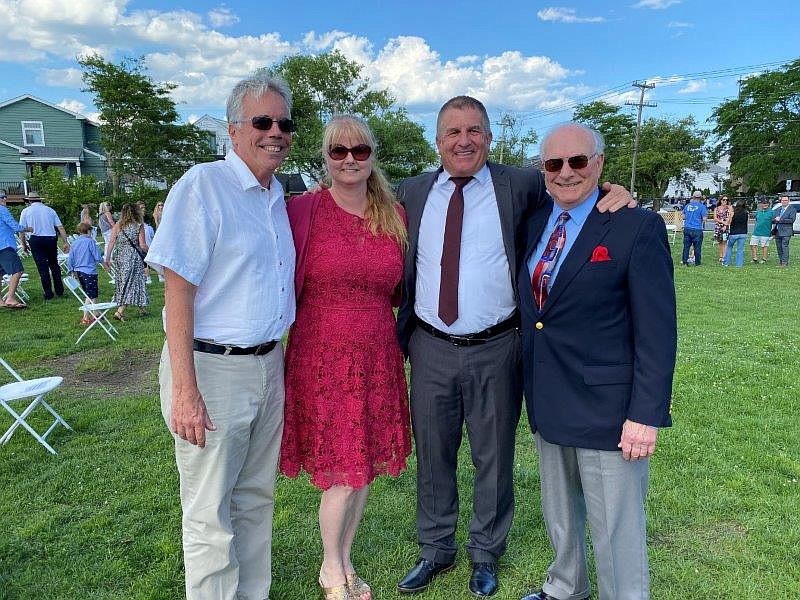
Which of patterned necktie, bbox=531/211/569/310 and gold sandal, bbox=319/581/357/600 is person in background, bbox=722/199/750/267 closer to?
patterned necktie, bbox=531/211/569/310

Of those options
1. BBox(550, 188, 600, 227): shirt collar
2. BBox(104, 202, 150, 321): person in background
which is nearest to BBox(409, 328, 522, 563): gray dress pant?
BBox(550, 188, 600, 227): shirt collar

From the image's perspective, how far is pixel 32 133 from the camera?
118ft

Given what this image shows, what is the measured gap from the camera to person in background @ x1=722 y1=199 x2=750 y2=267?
14.1m

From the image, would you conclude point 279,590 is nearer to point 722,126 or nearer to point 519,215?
point 519,215

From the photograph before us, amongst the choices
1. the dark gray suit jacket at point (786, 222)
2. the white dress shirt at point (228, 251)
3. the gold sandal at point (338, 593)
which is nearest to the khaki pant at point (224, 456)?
the white dress shirt at point (228, 251)

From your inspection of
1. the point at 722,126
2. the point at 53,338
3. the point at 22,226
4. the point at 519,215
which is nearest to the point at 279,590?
the point at 519,215

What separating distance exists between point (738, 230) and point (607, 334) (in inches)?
591

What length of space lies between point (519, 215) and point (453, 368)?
30.4 inches

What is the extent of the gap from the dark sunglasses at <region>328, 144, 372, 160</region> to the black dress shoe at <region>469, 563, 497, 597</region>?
2.11m

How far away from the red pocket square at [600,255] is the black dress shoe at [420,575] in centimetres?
182

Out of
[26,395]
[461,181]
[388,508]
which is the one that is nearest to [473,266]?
[461,181]

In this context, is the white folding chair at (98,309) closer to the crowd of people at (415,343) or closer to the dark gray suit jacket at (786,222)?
the crowd of people at (415,343)

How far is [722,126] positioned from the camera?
47906mm

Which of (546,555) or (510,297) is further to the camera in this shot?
(546,555)
